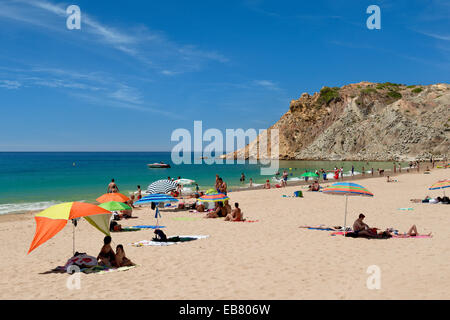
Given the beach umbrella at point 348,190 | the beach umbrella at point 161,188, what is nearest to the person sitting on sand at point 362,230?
the beach umbrella at point 348,190

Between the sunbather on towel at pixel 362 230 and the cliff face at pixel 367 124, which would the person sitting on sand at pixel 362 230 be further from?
the cliff face at pixel 367 124

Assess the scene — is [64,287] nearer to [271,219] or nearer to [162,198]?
[162,198]

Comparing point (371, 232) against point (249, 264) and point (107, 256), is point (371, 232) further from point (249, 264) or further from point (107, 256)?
point (107, 256)

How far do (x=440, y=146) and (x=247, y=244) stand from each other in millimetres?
98345

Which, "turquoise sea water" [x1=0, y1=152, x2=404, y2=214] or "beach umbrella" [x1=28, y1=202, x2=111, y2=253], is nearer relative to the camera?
"beach umbrella" [x1=28, y1=202, x2=111, y2=253]

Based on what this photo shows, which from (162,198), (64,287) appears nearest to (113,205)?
(162,198)

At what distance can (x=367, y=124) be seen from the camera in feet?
364

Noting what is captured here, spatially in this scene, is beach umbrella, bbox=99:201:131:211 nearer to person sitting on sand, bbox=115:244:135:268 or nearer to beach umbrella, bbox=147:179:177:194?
beach umbrella, bbox=147:179:177:194

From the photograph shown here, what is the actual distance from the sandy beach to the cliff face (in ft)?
306

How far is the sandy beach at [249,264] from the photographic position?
22.5 ft

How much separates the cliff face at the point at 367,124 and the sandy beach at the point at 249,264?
306ft

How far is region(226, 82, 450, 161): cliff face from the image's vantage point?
97562 millimetres

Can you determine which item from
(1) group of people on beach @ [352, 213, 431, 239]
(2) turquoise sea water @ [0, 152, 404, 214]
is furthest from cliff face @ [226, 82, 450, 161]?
(1) group of people on beach @ [352, 213, 431, 239]

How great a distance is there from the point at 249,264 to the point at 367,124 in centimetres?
11207
